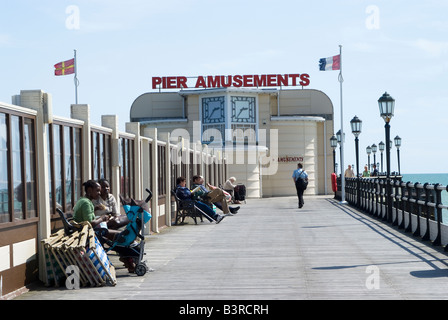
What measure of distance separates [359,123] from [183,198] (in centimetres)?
1257

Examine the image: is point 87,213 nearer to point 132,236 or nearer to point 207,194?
point 132,236

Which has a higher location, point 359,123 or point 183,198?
point 359,123

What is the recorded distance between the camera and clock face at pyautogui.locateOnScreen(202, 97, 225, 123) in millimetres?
46031

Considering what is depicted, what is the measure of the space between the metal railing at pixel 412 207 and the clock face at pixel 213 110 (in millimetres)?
21151

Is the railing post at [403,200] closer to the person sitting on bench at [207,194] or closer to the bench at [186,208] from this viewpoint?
the bench at [186,208]

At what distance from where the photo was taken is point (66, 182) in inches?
454

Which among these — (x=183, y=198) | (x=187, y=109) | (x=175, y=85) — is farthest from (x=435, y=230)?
(x=175, y=85)

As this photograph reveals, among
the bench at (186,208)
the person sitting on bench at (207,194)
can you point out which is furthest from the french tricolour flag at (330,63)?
the bench at (186,208)

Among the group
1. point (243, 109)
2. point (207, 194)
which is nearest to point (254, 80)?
point (243, 109)

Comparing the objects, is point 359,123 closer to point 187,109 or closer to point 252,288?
point 187,109

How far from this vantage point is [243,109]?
152ft

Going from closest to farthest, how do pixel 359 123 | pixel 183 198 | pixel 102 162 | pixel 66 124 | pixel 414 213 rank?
pixel 66 124, pixel 102 162, pixel 414 213, pixel 183 198, pixel 359 123

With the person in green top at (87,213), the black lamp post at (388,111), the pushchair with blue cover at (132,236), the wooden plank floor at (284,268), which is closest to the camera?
the wooden plank floor at (284,268)

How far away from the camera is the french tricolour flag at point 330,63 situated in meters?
40.3
